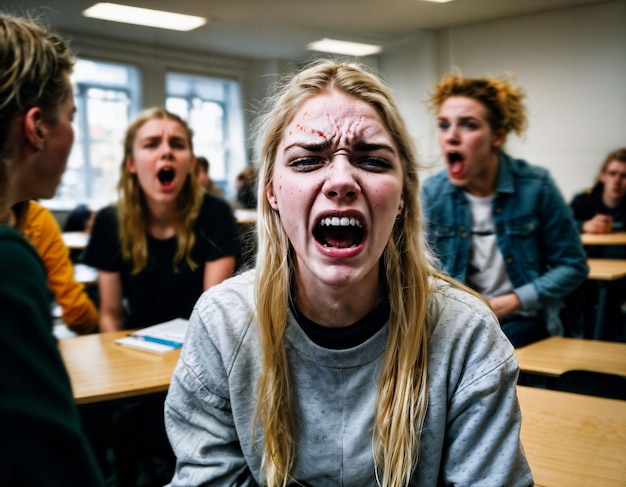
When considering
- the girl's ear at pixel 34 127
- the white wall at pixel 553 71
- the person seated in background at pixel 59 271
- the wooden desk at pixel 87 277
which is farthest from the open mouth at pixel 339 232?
the white wall at pixel 553 71

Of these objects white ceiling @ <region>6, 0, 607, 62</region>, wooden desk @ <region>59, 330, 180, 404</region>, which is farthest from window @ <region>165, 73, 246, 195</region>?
wooden desk @ <region>59, 330, 180, 404</region>

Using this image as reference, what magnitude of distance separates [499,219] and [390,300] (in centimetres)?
165

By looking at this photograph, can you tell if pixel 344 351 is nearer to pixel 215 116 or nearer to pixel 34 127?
pixel 34 127

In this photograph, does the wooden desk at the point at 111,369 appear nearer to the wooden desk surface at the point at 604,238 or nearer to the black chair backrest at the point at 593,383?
the black chair backrest at the point at 593,383

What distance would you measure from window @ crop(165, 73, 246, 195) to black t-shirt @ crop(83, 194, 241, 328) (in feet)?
8.04

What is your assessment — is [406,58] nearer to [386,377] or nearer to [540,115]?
[540,115]

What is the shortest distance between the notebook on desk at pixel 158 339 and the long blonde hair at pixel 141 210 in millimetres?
386

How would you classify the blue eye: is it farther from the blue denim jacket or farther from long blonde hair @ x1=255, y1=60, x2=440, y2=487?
the blue denim jacket

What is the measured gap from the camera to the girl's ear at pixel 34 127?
45.0 inches

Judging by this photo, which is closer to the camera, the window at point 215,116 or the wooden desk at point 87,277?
the wooden desk at point 87,277

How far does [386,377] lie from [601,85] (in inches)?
147

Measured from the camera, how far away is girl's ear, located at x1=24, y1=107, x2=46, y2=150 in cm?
114

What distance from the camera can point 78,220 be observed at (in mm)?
5426

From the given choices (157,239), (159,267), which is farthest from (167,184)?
(159,267)
